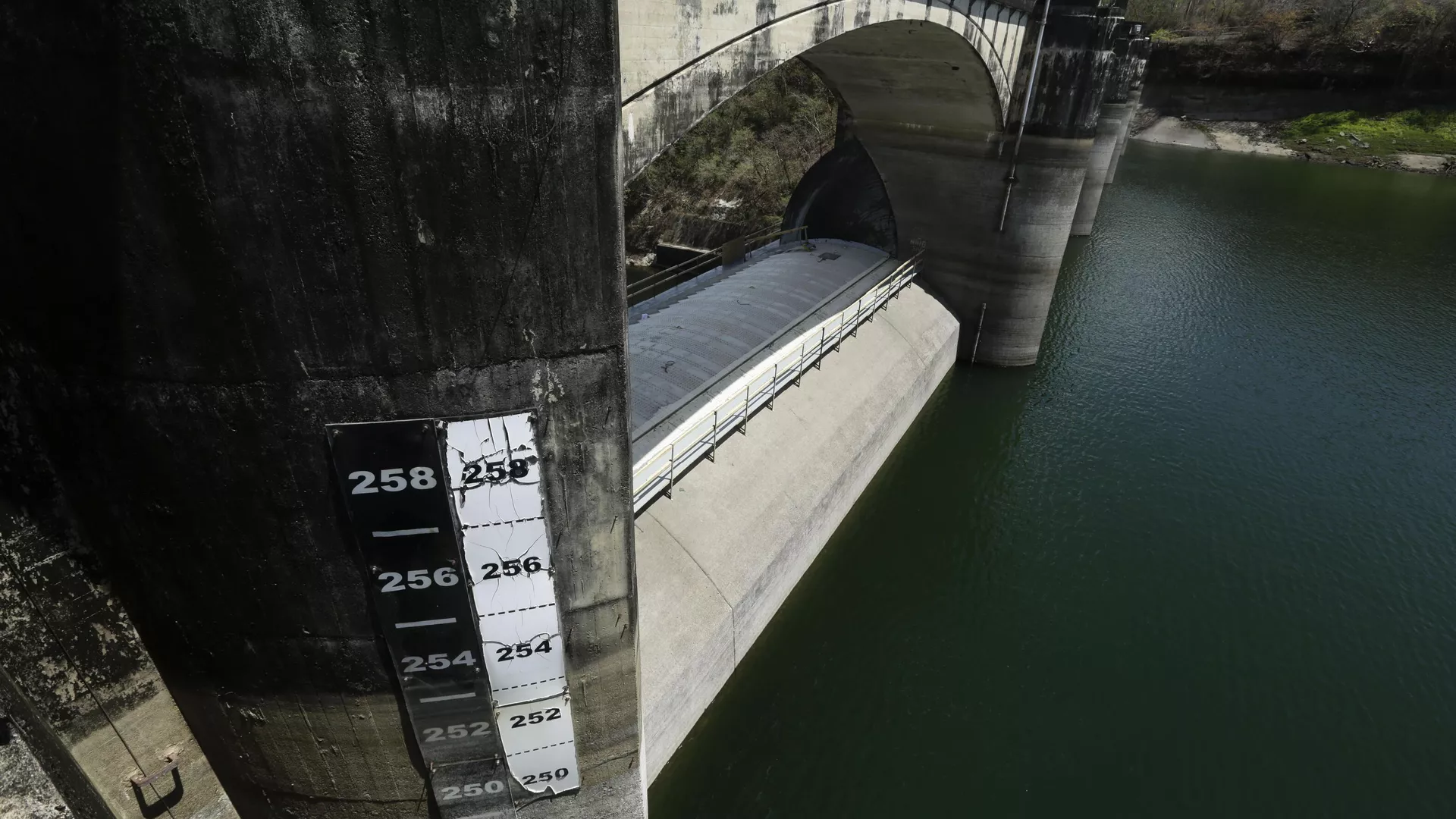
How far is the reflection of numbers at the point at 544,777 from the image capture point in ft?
30.3

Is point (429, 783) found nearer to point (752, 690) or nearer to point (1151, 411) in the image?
point (752, 690)

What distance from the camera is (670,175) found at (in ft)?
140

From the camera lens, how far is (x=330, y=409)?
21.8 feet

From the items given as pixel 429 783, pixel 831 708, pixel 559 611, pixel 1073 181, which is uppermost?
pixel 1073 181

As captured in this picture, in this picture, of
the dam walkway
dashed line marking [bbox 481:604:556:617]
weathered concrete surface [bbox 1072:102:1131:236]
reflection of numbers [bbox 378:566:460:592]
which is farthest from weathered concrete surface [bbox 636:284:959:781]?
weathered concrete surface [bbox 1072:102:1131:236]

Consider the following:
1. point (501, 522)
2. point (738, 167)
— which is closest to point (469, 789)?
point (501, 522)

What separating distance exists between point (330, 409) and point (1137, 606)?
1644 centimetres

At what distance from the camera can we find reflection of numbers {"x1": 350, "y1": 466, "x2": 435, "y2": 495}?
697cm

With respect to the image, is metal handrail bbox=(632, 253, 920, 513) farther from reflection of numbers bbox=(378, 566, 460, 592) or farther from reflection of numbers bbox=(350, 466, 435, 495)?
reflection of numbers bbox=(350, 466, 435, 495)

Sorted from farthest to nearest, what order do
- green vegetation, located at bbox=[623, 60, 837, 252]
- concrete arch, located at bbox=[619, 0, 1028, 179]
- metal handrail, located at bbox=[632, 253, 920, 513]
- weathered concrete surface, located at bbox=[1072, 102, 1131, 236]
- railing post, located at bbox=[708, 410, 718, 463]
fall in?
1. weathered concrete surface, located at bbox=[1072, 102, 1131, 236]
2. green vegetation, located at bbox=[623, 60, 837, 252]
3. railing post, located at bbox=[708, 410, 718, 463]
4. metal handrail, located at bbox=[632, 253, 920, 513]
5. concrete arch, located at bbox=[619, 0, 1028, 179]

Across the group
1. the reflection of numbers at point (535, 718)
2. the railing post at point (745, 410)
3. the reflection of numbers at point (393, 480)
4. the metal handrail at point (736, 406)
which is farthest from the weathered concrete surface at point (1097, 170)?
the reflection of numbers at point (393, 480)

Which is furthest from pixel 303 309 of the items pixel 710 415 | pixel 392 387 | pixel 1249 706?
pixel 1249 706

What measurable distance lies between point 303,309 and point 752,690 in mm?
10775

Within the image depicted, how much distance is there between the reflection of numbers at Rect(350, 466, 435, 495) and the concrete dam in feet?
0.12
